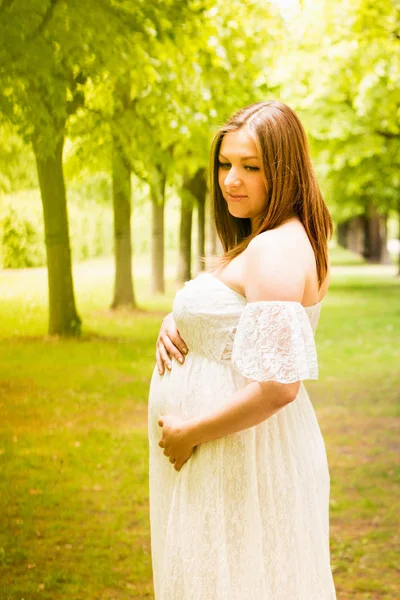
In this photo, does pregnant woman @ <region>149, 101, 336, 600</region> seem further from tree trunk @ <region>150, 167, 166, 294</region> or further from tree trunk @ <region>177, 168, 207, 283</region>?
tree trunk @ <region>177, 168, 207, 283</region>

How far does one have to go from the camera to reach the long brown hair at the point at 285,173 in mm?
1690

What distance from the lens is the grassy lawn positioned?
3340mm

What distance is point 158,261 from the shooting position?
4465 mm

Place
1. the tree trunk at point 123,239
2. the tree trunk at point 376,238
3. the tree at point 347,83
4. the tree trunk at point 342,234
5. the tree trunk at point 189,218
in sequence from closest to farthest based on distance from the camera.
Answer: the tree trunk at point 123,239 → the tree trunk at point 189,218 → the tree at point 347,83 → the tree trunk at point 376,238 → the tree trunk at point 342,234

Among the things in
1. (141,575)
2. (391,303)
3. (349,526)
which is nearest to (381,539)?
(349,526)

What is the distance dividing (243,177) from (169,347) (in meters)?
0.46

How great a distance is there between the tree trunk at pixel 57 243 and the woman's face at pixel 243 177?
1.81 meters

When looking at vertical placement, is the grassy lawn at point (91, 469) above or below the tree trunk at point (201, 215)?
below

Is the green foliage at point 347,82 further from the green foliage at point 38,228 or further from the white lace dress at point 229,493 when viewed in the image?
the white lace dress at point 229,493

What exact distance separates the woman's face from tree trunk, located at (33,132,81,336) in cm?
181

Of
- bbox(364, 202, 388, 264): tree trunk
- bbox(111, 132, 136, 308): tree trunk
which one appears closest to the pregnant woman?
bbox(111, 132, 136, 308): tree trunk

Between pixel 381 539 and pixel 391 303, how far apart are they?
8.63 m

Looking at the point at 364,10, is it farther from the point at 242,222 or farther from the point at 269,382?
the point at 269,382

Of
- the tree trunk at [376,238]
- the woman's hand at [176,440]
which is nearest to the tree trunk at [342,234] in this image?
the tree trunk at [376,238]
